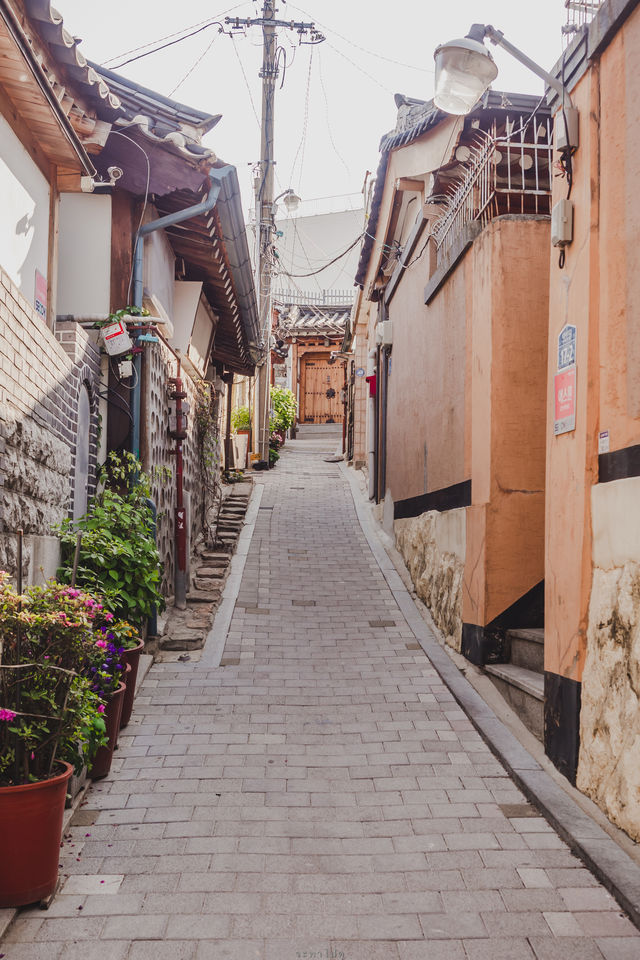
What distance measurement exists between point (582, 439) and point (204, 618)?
16.9 feet

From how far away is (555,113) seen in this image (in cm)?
511

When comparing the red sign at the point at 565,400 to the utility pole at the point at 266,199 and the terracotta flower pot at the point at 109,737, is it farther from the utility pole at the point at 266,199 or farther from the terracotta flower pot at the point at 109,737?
the utility pole at the point at 266,199

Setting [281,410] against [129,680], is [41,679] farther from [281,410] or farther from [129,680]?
[281,410]

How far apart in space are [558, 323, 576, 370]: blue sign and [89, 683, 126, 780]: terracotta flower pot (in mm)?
3520

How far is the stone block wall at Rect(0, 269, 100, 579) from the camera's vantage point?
411 cm

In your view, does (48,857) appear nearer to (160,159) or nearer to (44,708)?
(44,708)

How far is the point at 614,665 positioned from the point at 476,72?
368cm

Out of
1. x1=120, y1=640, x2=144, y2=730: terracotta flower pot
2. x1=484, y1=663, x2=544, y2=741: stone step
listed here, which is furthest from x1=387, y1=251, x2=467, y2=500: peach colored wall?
x1=120, y1=640, x2=144, y2=730: terracotta flower pot

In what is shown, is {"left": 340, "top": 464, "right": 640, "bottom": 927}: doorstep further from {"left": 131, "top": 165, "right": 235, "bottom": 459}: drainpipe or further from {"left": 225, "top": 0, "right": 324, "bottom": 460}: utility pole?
{"left": 225, "top": 0, "right": 324, "bottom": 460}: utility pole

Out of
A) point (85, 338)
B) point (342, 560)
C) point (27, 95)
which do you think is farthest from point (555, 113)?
point (342, 560)

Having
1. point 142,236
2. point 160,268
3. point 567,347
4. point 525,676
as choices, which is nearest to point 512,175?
point 567,347

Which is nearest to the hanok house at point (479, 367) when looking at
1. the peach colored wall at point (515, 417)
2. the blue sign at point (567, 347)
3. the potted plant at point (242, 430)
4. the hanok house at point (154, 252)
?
the peach colored wall at point (515, 417)

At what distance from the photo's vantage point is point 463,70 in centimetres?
477

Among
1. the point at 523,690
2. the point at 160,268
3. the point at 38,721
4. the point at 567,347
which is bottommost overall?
the point at 523,690
